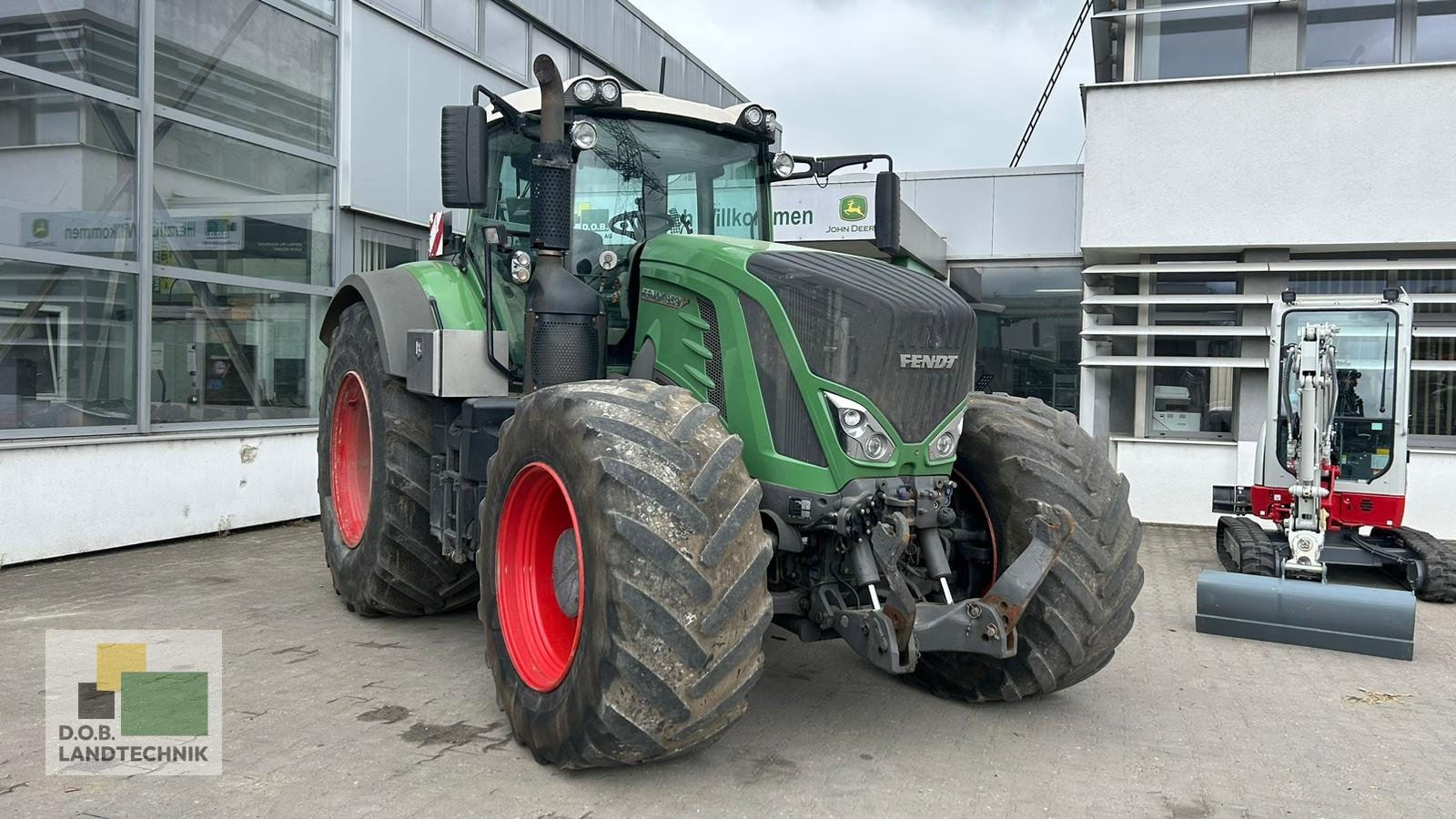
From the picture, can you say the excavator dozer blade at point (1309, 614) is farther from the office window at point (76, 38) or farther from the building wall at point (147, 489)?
the office window at point (76, 38)

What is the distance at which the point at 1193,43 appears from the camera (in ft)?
36.6

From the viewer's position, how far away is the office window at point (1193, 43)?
11055mm

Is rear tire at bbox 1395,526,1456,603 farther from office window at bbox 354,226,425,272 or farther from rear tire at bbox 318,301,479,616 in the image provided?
office window at bbox 354,226,425,272

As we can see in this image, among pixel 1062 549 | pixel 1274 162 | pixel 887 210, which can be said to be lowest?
pixel 1062 549

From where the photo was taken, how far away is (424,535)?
5.67 metres

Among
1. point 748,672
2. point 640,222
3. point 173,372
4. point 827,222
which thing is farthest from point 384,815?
point 827,222

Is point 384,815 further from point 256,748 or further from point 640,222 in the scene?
point 640,222

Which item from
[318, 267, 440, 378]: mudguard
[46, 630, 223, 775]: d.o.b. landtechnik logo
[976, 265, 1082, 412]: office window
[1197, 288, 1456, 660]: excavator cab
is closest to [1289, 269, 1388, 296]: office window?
[1197, 288, 1456, 660]: excavator cab

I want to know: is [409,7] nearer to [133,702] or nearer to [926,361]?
[133,702]

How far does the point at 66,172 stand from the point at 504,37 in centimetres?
580

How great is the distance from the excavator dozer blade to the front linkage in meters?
2.99

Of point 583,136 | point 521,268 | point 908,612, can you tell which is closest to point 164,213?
point 521,268

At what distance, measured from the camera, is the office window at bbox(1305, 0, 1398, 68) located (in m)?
10.7

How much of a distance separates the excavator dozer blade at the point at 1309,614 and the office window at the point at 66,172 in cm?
791
